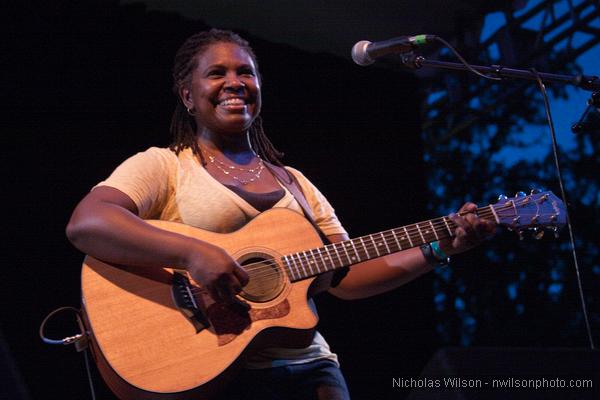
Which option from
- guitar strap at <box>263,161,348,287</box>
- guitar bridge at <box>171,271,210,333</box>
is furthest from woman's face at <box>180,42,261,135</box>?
guitar bridge at <box>171,271,210,333</box>

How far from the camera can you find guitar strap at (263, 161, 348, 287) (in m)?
2.72

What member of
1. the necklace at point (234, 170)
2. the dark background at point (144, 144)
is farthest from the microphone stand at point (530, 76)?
the dark background at point (144, 144)

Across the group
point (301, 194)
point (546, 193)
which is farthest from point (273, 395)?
point (546, 193)

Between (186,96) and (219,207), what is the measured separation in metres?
0.74

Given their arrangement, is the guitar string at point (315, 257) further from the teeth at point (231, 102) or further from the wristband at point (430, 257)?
the teeth at point (231, 102)

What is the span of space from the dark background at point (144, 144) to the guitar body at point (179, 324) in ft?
4.01

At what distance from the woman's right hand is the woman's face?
73 centimetres

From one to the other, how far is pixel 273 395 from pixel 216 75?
1.41m

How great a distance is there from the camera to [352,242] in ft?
8.67

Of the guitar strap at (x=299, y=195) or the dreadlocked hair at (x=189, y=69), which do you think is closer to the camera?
the guitar strap at (x=299, y=195)

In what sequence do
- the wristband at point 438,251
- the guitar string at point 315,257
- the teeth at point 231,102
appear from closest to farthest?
the guitar string at point 315,257, the wristband at point 438,251, the teeth at point 231,102

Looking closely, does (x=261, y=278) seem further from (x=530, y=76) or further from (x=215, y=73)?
(x=530, y=76)

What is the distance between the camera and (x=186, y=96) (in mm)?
3064

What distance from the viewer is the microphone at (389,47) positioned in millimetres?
2646
